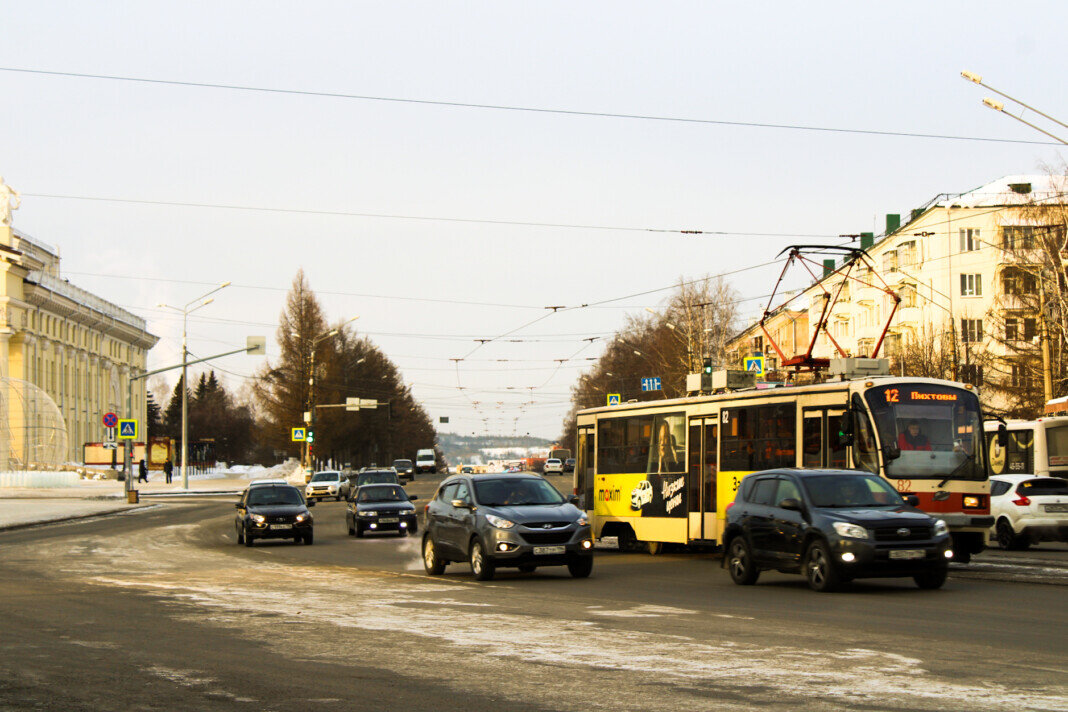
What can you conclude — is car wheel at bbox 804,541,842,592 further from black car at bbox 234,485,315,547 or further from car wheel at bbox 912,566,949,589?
black car at bbox 234,485,315,547

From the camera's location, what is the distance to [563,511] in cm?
2003

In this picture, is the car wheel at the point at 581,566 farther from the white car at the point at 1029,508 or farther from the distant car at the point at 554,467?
the distant car at the point at 554,467

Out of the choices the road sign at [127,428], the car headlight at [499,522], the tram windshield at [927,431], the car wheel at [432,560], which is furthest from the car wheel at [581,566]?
the road sign at [127,428]

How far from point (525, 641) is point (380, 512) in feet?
79.6

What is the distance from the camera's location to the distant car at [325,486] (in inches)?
2702

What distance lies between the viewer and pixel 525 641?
1190 centimetres

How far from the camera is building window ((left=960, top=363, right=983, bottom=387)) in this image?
2117 inches

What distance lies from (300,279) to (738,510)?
296 ft

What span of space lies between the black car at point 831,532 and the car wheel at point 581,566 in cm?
207

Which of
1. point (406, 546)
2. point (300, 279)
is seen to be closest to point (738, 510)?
point (406, 546)

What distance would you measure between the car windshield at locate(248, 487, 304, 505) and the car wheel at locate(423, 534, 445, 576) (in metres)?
11.1

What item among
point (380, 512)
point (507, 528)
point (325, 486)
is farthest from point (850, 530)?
point (325, 486)

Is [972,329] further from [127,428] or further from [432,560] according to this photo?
[432,560]

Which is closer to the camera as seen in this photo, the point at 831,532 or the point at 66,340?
the point at 831,532
